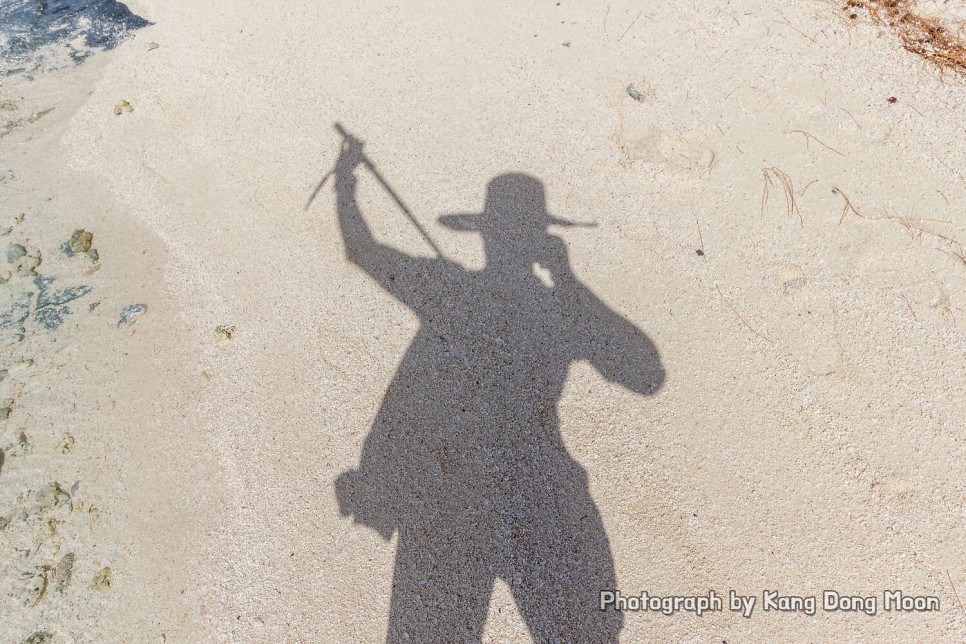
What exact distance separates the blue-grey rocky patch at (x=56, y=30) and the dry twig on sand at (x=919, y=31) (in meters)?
6.82

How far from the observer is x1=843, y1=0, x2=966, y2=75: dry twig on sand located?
4309 millimetres

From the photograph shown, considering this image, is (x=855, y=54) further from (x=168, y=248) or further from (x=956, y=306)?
(x=168, y=248)

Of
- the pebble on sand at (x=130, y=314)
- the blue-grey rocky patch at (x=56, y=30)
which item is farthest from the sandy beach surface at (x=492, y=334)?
the blue-grey rocky patch at (x=56, y=30)

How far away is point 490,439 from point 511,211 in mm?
1707

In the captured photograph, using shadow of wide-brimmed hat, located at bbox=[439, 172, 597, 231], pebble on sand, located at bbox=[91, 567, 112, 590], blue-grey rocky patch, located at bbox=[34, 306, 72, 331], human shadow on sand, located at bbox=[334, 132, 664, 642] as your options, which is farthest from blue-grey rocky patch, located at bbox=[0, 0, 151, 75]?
pebble on sand, located at bbox=[91, 567, 112, 590]

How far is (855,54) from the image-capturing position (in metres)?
4.45

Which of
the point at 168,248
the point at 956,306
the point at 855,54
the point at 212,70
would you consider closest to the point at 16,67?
the point at 212,70

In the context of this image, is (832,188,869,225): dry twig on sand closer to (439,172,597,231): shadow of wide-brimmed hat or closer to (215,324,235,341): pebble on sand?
(439,172,597,231): shadow of wide-brimmed hat

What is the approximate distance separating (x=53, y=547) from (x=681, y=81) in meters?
5.34

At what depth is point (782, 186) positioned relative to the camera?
3820 mm

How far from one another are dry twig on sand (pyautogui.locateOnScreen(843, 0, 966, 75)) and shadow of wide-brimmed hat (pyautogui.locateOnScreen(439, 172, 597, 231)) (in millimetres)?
3224

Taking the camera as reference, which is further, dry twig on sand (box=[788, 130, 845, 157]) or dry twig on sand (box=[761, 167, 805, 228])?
dry twig on sand (box=[788, 130, 845, 157])

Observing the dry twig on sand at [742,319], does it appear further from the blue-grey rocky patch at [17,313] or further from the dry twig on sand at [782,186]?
the blue-grey rocky patch at [17,313]

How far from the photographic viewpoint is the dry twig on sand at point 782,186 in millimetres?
3723
